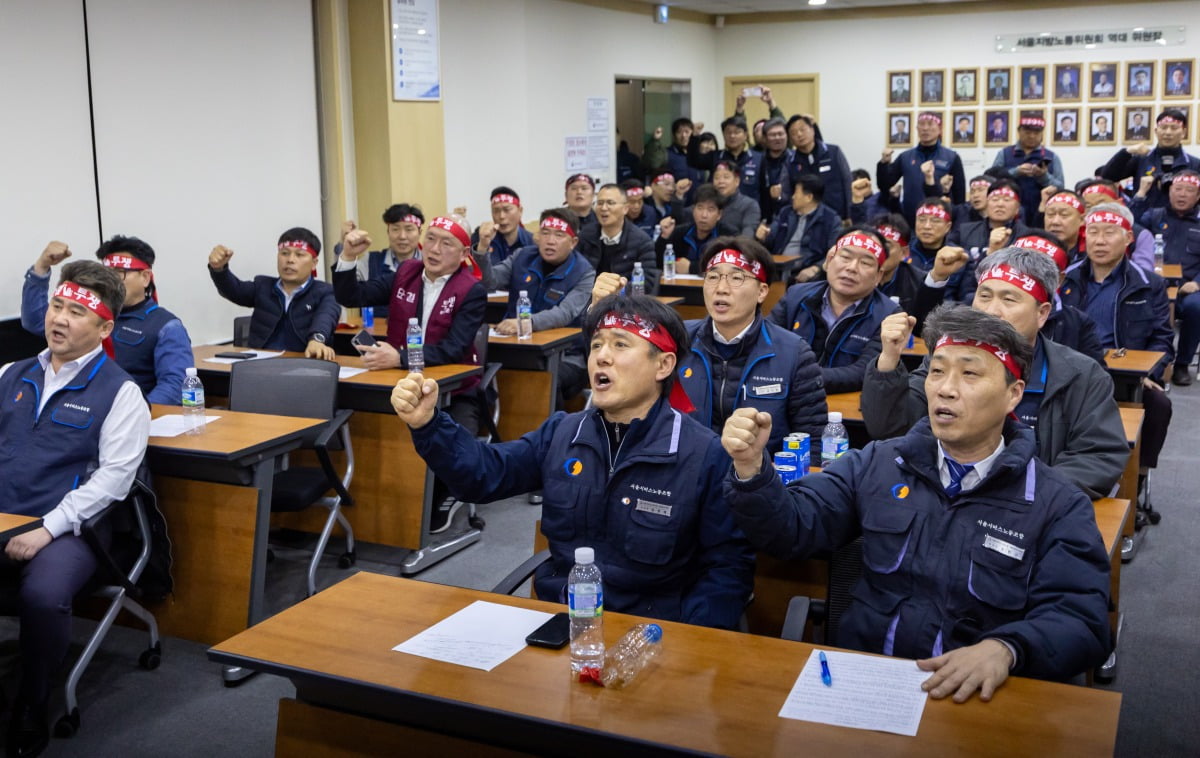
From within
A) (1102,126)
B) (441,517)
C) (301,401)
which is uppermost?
(1102,126)

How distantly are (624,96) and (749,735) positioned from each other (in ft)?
35.6

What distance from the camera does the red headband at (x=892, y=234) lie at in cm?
621

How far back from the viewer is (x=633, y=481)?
2.72 metres

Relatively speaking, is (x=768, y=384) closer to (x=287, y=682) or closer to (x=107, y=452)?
(x=287, y=682)

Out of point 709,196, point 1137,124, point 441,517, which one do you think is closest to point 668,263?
point 709,196

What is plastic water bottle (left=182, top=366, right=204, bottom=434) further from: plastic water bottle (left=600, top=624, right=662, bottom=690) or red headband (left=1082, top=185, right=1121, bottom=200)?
red headband (left=1082, top=185, right=1121, bottom=200)

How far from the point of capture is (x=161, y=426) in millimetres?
4137

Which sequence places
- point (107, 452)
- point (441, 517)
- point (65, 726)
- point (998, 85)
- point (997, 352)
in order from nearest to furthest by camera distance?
point (997, 352), point (65, 726), point (107, 452), point (441, 517), point (998, 85)

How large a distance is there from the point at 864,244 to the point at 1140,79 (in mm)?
9605

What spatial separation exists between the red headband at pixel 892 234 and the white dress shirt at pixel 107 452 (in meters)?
4.10

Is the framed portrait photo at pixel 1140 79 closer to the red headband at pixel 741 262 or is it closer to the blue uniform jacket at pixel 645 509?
the red headband at pixel 741 262

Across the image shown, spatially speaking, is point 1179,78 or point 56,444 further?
point 1179,78

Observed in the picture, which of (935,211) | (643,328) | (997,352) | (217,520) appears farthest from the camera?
(935,211)

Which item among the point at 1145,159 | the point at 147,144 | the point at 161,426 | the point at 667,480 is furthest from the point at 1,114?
the point at 1145,159
